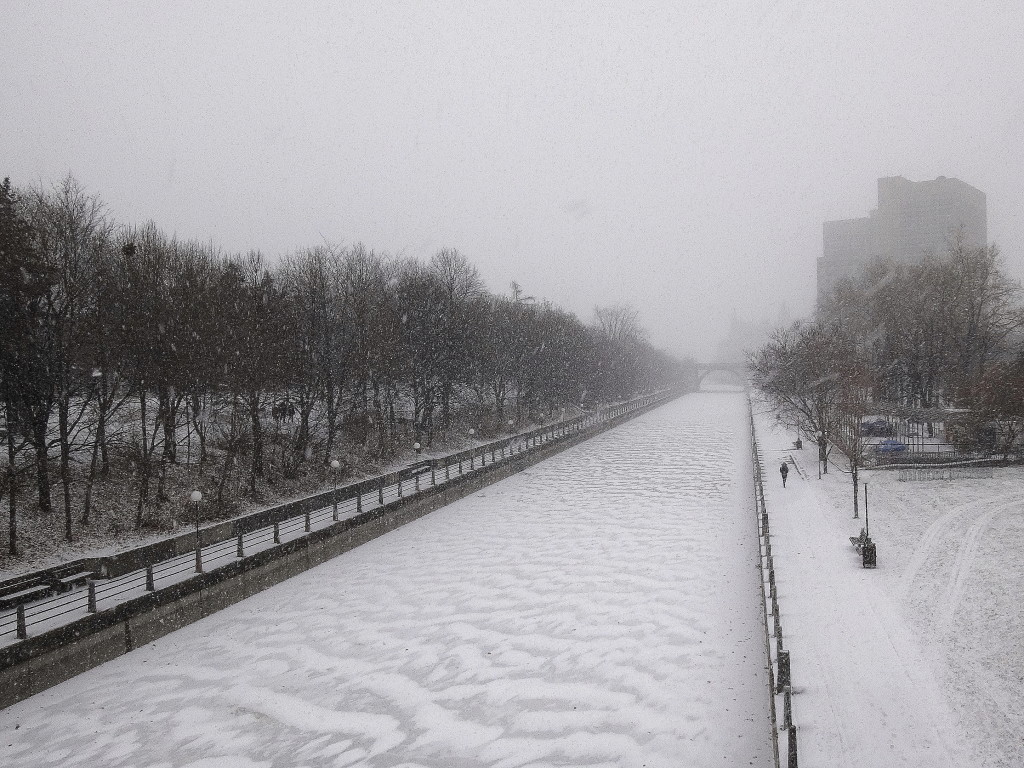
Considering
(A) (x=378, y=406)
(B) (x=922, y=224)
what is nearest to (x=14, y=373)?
(A) (x=378, y=406)

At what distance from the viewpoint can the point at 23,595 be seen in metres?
11.7

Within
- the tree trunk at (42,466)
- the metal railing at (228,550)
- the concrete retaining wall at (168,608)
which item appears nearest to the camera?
the concrete retaining wall at (168,608)

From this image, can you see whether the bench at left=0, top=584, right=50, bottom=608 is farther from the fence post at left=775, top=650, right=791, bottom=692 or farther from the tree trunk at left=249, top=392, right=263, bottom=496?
the fence post at left=775, top=650, right=791, bottom=692

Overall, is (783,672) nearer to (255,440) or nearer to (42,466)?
(42,466)

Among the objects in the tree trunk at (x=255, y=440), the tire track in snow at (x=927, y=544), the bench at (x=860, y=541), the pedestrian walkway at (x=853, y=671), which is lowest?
the pedestrian walkway at (x=853, y=671)

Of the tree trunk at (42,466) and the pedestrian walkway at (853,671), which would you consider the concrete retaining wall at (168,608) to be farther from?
the pedestrian walkway at (853,671)

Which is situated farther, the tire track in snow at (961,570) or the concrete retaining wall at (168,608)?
the tire track in snow at (961,570)

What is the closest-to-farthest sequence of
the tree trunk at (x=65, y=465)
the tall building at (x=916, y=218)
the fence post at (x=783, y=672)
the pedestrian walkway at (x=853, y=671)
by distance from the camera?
the pedestrian walkway at (x=853, y=671), the fence post at (x=783, y=672), the tree trunk at (x=65, y=465), the tall building at (x=916, y=218)

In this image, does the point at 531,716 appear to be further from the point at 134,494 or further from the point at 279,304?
the point at 279,304

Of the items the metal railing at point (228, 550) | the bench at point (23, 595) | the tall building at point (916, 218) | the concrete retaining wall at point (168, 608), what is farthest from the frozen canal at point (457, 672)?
the tall building at point (916, 218)

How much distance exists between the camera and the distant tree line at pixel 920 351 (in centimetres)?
3347

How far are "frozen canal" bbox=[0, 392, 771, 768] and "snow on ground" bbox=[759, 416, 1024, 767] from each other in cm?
104

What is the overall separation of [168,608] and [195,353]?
1290 centimetres

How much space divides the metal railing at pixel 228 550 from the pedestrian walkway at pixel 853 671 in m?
12.9
